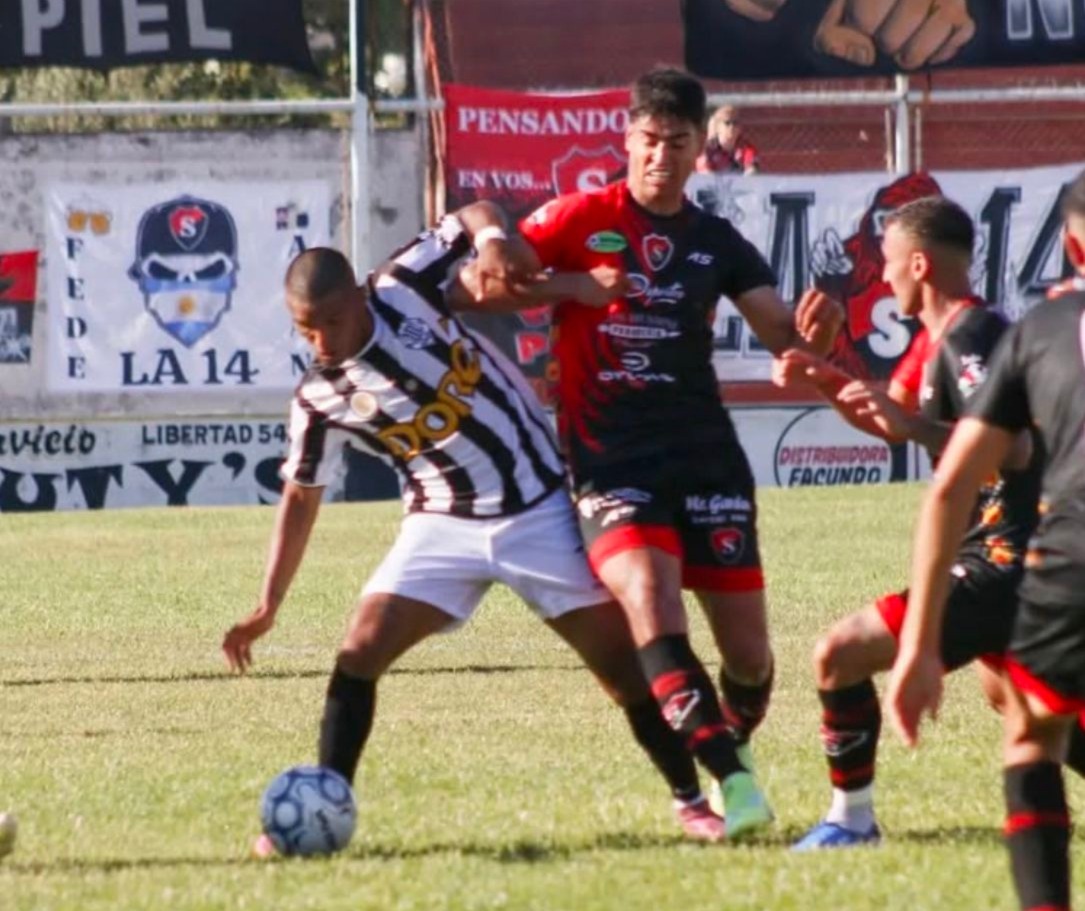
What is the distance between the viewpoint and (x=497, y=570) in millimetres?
7250

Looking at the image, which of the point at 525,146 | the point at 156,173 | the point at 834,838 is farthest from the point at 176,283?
the point at 834,838

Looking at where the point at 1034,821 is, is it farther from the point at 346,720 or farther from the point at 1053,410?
the point at 346,720

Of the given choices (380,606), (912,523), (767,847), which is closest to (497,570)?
(380,606)

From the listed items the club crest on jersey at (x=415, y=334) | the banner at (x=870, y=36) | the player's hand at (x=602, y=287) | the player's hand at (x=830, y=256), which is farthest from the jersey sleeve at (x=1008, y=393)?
the banner at (x=870, y=36)

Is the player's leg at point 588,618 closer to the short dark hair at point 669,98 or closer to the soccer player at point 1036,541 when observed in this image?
the short dark hair at point 669,98

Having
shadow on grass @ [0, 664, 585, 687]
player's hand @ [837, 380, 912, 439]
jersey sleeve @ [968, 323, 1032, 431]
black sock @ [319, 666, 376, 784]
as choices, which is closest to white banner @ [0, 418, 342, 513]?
shadow on grass @ [0, 664, 585, 687]

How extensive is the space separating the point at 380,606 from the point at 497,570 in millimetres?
327

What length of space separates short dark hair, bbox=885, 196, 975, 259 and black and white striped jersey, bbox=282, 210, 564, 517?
1.14 metres

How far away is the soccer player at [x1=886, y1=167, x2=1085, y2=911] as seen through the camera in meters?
5.09

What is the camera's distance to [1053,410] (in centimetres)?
509

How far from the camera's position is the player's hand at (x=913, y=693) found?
16.7 ft

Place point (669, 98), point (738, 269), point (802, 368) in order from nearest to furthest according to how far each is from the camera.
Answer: point (802, 368)
point (669, 98)
point (738, 269)

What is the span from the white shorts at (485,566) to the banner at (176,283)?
1460cm

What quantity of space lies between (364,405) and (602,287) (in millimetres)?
716
